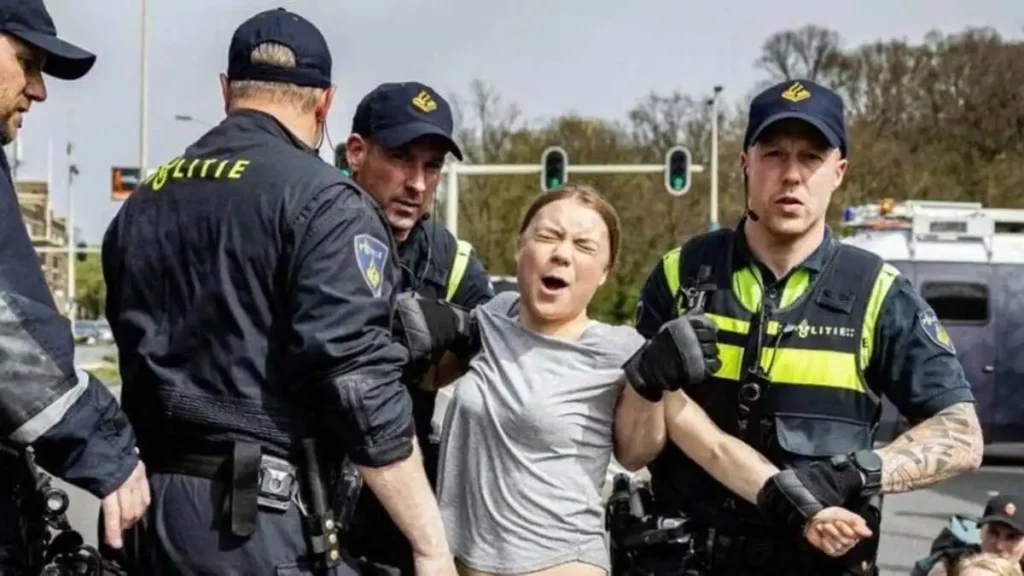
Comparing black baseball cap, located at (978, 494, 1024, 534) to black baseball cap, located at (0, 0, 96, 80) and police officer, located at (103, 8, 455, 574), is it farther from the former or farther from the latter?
black baseball cap, located at (0, 0, 96, 80)

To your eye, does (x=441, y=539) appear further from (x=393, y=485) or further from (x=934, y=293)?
(x=934, y=293)

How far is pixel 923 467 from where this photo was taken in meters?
3.39

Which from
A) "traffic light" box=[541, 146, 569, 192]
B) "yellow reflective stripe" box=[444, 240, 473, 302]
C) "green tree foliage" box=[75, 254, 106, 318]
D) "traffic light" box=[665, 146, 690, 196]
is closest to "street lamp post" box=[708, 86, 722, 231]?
"traffic light" box=[665, 146, 690, 196]

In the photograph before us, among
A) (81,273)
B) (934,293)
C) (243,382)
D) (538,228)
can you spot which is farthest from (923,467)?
(81,273)

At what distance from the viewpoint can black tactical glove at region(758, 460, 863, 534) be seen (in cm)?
325

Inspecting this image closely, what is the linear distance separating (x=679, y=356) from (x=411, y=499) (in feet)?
2.21

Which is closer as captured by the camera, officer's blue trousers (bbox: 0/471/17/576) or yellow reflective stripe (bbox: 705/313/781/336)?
officer's blue trousers (bbox: 0/471/17/576)

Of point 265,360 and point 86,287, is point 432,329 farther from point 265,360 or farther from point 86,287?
point 86,287

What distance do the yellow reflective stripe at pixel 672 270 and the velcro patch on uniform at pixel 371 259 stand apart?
836mm

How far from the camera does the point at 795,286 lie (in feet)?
11.5

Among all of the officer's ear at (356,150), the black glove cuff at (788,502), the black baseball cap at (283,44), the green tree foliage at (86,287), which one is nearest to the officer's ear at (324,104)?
the black baseball cap at (283,44)

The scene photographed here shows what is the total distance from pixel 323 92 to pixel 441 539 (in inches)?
42.4

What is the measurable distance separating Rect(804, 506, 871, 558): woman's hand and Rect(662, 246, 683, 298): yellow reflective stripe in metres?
0.69

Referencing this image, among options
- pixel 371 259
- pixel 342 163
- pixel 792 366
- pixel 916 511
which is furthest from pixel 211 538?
pixel 916 511
